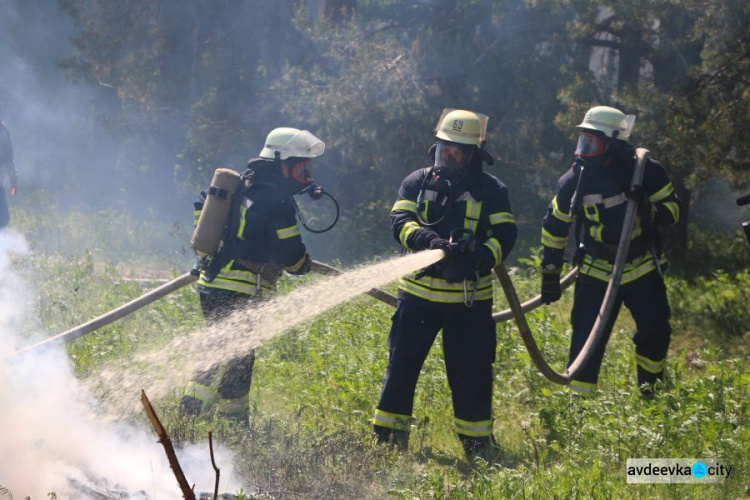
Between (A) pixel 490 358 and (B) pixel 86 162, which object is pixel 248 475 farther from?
(B) pixel 86 162

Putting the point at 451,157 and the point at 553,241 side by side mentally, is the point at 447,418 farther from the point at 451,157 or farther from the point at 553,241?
the point at 451,157

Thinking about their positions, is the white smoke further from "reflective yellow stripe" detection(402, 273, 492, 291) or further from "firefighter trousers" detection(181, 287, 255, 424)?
Answer: "reflective yellow stripe" detection(402, 273, 492, 291)

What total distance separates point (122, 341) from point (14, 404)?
293cm

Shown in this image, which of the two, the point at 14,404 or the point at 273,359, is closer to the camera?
the point at 14,404

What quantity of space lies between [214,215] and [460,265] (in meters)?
1.71

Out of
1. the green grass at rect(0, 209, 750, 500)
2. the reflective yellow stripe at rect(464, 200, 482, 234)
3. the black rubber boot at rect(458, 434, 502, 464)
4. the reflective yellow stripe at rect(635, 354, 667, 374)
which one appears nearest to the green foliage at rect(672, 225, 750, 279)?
the green grass at rect(0, 209, 750, 500)

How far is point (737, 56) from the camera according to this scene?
8328 mm

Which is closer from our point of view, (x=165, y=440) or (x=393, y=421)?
(x=165, y=440)

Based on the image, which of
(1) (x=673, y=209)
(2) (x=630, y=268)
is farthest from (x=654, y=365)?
(1) (x=673, y=209)

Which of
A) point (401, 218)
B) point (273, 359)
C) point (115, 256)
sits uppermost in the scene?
point (401, 218)

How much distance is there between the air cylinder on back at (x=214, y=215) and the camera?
18.4ft

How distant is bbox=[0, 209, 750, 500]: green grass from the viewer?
445 cm

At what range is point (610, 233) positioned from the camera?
5840mm

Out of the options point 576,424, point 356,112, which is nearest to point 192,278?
point 576,424
